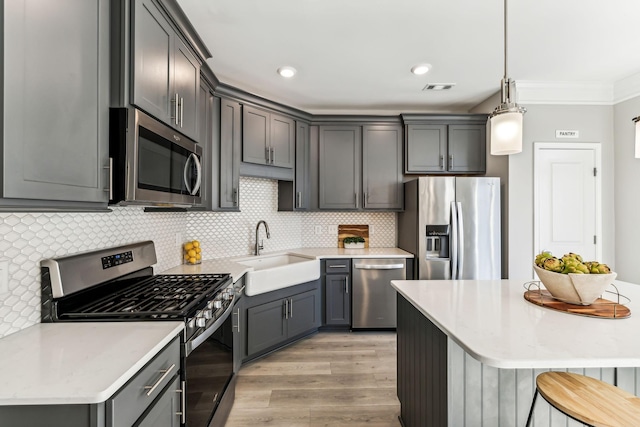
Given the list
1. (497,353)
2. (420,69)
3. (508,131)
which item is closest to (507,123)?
(508,131)

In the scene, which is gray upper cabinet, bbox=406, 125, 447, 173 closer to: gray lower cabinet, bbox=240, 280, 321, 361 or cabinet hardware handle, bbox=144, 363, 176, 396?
gray lower cabinet, bbox=240, 280, 321, 361

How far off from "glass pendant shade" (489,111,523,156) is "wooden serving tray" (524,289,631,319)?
2.51 feet

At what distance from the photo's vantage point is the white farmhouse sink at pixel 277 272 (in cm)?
270

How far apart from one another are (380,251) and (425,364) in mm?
2255

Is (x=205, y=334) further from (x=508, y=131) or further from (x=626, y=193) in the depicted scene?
(x=626, y=193)

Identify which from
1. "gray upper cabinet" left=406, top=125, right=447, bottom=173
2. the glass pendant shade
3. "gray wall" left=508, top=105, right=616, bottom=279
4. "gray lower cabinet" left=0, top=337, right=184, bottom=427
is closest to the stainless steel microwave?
"gray lower cabinet" left=0, top=337, right=184, bottom=427

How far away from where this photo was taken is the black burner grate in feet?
4.48

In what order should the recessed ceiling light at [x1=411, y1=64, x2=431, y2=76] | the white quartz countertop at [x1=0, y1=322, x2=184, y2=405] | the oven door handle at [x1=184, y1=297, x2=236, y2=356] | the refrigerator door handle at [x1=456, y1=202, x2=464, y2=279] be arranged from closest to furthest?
1. the white quartz countertop at [x1=0, y1=322, x2=184, y2=405]
2. the oven door handle at [x1=184, y1=297, x2=236, y2=356]
3. the recessed ceiling light at [x1=411, y1=64, x2=431, y2=76]
4. the refrigerator door handle at [x1=456, y1=202, x2=464, y2=279]

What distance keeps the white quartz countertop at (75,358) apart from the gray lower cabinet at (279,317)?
1.44 metres

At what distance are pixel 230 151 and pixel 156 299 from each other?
1.75m

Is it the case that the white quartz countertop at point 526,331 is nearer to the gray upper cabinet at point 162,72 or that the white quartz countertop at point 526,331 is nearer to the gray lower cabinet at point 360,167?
the gray upper cabinet at point 162,72

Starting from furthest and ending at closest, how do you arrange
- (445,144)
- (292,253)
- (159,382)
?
(445,144), (292,253), (159,382)

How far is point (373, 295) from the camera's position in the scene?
3488mm

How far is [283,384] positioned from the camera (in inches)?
97.0
